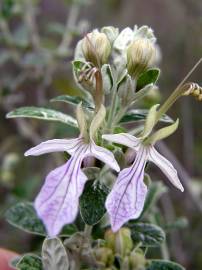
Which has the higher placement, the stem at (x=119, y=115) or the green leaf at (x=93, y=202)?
the stem at (x=119, y=115)

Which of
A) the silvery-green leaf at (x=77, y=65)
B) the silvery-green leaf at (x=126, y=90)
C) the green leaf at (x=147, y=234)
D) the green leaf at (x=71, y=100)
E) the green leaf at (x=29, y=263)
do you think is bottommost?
the green leaf at (x=29, y=263)

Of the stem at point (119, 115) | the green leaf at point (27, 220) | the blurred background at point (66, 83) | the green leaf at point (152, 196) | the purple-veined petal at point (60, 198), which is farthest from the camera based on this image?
the blurred background at point (66, 83)

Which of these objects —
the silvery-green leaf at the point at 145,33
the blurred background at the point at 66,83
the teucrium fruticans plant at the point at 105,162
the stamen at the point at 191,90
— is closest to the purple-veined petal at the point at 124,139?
the teucrium fruticans plant at the point at 105,162

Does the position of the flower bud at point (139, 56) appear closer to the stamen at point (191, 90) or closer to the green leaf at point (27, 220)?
the stamen at point (191, 90)

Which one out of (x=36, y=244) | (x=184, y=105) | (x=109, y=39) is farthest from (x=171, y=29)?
(x=109, y=39)

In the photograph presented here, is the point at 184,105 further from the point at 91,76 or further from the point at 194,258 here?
the point at 91,76

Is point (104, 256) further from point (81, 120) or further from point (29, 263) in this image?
point (81, 120)
